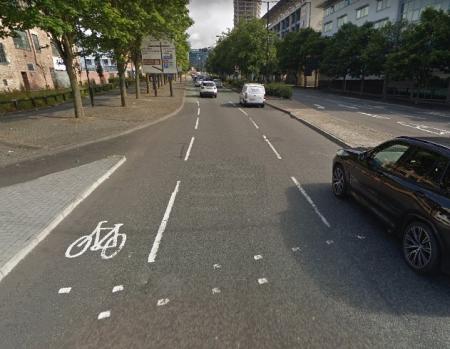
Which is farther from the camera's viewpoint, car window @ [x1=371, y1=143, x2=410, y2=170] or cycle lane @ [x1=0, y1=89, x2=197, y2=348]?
car window @ [x1=371, y1=143, x2=410, y2=170]

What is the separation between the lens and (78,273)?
3678 mm

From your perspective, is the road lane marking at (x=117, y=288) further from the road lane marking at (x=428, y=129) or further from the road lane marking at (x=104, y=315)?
the road lane marking at (x=428, y=129)

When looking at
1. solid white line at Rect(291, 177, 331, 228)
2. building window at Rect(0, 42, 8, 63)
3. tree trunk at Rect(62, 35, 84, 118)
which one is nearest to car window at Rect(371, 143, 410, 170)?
solid white line at Rect(291, 177, 331, 228)

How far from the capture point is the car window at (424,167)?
3.57 meters

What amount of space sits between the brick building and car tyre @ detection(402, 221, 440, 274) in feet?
109

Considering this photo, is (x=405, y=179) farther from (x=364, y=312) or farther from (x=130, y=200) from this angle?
(x=130, y=200)

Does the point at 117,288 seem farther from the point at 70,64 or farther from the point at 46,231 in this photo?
the point at 70,64

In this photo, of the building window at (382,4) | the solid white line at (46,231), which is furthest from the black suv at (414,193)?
the building window at (382,4)

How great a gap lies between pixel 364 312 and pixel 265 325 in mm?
1103

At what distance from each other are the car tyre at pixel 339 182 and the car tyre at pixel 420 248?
1.88 m

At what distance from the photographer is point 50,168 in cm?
798

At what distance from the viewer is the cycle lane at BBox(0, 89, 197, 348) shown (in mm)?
2905

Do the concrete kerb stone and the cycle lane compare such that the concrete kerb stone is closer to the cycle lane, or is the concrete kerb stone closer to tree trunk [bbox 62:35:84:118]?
the cycle lane

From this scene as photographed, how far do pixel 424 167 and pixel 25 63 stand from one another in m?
44.2
